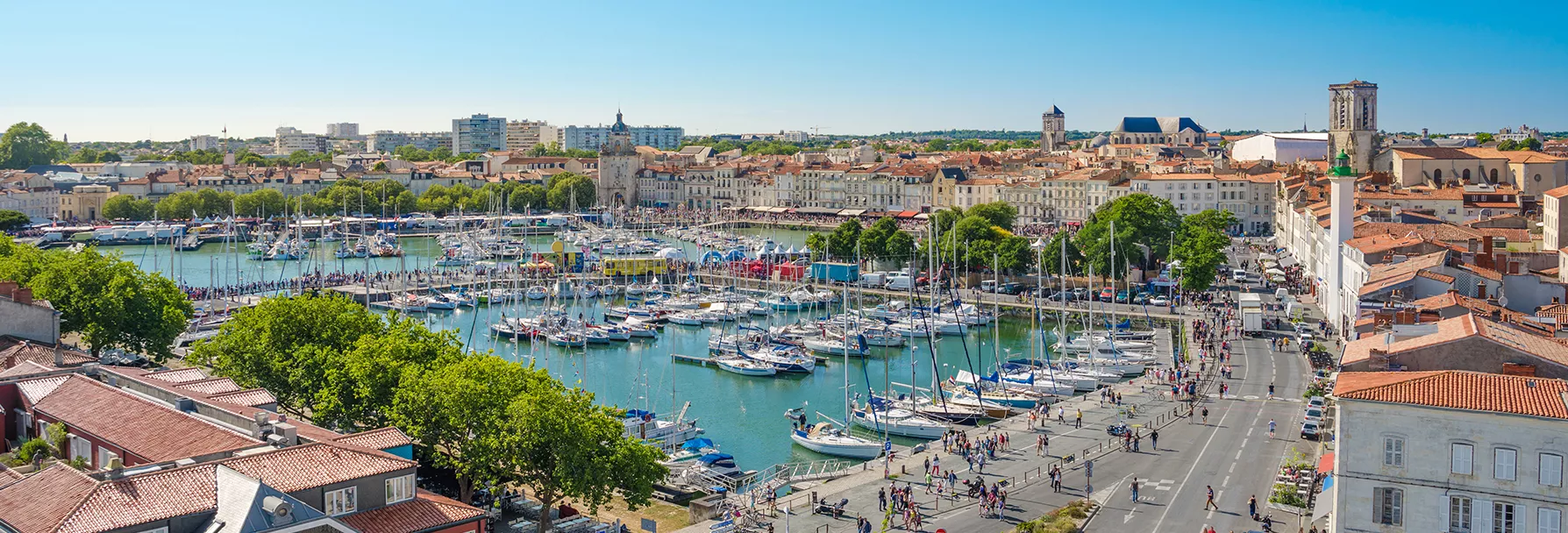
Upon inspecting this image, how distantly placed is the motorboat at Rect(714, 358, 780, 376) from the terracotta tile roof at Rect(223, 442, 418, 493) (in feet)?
70.2

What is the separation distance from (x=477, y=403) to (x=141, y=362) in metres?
11.5

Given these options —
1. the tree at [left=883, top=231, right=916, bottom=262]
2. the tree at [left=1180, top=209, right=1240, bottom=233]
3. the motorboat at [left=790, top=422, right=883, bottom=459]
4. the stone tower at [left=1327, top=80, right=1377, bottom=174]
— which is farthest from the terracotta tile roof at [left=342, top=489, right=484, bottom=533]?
the stone tower at [left=1327, top=80, right=1377, bottom=174]

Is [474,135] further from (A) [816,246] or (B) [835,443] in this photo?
(B) [835,443]

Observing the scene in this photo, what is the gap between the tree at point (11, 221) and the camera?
77.4 meters

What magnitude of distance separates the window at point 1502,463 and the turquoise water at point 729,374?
13.8 meters

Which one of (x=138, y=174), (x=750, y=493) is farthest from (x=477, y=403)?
(x=138, y=174)

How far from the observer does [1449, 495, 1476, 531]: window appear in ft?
51.1

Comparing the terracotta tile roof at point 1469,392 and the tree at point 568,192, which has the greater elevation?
the tree at point 568,192

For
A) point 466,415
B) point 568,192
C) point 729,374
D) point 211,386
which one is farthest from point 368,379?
point 568,192

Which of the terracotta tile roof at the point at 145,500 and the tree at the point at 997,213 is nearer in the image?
the terracotta tile roof at the point at 145,500

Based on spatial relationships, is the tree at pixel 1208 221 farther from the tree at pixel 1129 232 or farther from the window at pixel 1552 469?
the window at pixel 1552 469

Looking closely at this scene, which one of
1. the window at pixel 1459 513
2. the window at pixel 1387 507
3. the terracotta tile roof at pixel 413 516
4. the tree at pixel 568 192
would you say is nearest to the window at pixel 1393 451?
the window at pixel 1387 507

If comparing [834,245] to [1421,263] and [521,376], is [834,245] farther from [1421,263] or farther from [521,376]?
[521,376]

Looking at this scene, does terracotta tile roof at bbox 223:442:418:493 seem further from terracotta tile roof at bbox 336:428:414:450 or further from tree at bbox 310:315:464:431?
tree at bbox 310:315:464:431
